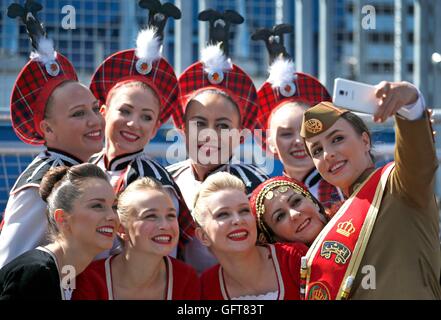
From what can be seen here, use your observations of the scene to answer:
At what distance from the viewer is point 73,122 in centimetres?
318

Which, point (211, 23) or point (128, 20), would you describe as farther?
point (128, 20)

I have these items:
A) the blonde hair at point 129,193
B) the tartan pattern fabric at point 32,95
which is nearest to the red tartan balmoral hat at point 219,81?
the tartan pattern fabric at point 32,95

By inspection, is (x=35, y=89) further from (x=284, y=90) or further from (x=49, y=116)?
(x=284, y=90)

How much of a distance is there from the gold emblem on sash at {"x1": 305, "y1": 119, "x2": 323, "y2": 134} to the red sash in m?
0.22

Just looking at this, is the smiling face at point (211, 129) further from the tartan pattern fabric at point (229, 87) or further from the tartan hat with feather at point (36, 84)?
the tartan hat with feather at point (36, 84)

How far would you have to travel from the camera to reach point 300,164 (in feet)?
11.5

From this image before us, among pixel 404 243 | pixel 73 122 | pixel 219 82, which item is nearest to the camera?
pixel 404 243

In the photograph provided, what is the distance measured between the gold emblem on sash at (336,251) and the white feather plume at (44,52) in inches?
51.0

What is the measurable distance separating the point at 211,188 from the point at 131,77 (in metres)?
0.66

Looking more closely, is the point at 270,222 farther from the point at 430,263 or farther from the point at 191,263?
the point at 430,263

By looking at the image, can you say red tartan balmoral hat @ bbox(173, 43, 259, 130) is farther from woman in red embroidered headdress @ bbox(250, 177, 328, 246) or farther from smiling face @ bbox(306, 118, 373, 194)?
smiling face @ bbox(306, 118, 373, 194)


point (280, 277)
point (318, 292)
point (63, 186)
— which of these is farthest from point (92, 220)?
point (318, 292)
